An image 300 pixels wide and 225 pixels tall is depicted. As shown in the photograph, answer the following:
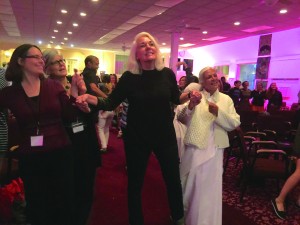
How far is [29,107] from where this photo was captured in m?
1.53

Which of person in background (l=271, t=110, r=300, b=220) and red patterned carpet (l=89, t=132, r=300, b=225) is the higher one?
person in background (l=271, t=110, r=300, b=220)

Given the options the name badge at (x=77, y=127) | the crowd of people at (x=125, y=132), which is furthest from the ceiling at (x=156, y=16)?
the name badge at (x=77, y=127)

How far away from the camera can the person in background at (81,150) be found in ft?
6.23

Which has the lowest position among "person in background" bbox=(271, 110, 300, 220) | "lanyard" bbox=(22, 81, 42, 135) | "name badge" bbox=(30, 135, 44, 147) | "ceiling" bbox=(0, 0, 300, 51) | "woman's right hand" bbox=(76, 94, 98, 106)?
"person in background" bbox=(271, 110, 300, 220)

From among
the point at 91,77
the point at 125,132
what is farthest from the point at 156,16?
the point at 125,132

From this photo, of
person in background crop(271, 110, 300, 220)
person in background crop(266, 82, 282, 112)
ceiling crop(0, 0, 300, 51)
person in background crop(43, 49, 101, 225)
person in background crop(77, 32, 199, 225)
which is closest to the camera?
person in background crop(77, 32, 199, 225)

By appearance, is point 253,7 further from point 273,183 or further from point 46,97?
point 46,97

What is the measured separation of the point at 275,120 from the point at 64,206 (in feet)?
12.4

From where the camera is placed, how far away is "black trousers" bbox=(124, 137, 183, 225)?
1.82 m

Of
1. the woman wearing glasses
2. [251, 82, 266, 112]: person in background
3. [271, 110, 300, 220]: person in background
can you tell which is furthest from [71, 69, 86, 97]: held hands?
[251, 82, 266, 112]: person in background

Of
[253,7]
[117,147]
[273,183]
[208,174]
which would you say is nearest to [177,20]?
[253,7]

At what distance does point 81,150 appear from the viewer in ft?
6.35

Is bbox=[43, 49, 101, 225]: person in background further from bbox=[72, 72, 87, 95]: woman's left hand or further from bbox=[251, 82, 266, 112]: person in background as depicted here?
bbox=[251, 82, 266, 112]: person in background

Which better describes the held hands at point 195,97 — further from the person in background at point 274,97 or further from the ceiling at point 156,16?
the person in background at point 274,97
